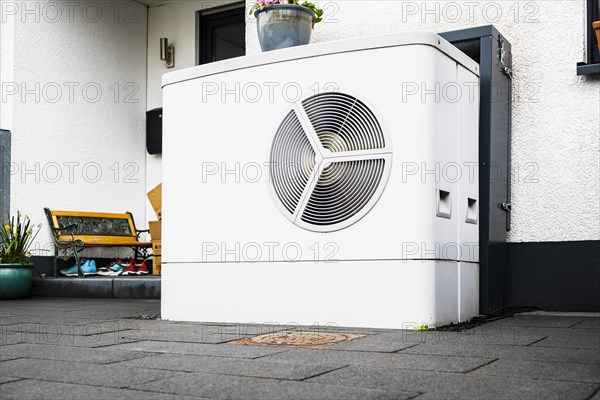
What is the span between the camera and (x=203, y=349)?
260 cm

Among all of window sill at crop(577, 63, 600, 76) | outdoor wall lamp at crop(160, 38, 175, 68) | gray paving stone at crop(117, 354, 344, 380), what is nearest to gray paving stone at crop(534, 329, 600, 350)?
gray paving stone at crop(117, 354, 344, 380)

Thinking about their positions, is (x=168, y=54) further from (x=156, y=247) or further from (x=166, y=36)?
(x=156, y=247)

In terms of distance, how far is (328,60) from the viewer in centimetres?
340

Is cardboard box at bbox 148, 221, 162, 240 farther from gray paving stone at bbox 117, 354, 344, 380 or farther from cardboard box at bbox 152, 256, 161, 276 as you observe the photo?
gray paving stone at bbox 117, 354, 344, 380

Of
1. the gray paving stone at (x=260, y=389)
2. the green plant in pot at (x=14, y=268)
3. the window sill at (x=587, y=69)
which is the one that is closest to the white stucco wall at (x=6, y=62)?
the green plant in pot at (x=14, y=268)

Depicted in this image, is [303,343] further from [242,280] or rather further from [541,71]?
[541,71]

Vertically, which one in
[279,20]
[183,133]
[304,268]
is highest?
[279,20]

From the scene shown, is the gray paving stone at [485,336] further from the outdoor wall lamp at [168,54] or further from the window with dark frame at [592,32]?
the outdoor wall lamp at [168,54]

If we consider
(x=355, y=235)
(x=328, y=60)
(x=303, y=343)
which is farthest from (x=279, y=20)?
(x=303, y=343)

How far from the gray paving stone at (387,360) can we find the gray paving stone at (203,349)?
94mm

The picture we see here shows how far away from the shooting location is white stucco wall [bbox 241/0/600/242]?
3.89m

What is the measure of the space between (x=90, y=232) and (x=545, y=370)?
6219 mm

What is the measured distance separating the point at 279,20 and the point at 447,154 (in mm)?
1120

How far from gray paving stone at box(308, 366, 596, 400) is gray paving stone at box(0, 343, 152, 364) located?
29.1 inches
